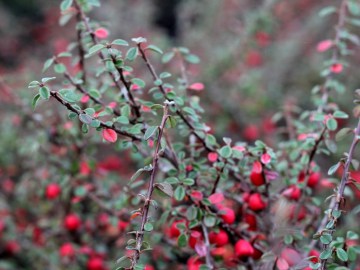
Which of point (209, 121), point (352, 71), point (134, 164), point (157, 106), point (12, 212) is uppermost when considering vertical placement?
point (352, 71)

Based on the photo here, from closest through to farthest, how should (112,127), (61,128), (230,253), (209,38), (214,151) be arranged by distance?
(112,127) → (214,151) → (230,253) → (61,128) → (209,38)

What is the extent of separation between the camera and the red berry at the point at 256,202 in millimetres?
1293

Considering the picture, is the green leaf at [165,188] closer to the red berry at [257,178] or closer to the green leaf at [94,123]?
the green leaf at [94,123]

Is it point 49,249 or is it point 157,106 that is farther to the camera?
point 49,249

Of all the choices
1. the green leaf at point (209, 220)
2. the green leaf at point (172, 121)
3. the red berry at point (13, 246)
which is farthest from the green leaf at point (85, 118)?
the red berry at point (13, 246)

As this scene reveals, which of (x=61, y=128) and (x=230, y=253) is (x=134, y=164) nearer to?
(x=61, y=128)

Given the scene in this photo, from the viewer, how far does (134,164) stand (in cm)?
246

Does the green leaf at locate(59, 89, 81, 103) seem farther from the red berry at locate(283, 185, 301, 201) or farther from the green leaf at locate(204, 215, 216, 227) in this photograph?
the red berry at locate(283, 185, 301, 201)

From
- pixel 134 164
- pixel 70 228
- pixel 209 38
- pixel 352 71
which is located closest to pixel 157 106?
pixel 70 228

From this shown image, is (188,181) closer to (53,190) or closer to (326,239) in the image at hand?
(326,239)

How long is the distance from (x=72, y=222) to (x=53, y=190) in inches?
5.2

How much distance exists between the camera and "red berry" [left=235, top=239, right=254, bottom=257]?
1226 millimetres

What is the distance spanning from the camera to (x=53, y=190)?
172cm

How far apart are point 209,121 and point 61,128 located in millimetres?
1102
